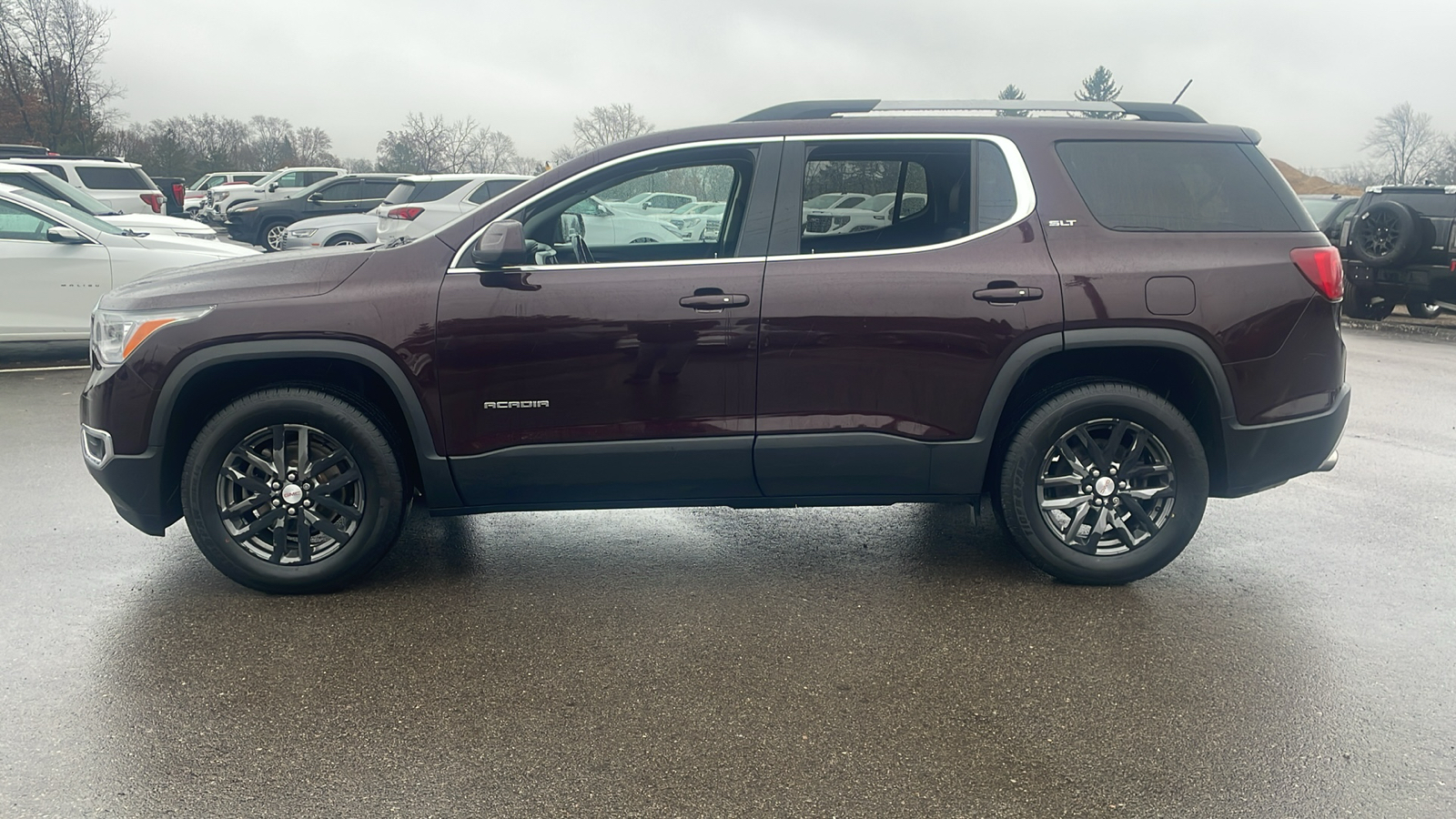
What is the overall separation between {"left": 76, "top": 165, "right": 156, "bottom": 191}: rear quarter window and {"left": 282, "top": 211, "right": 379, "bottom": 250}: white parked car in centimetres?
538

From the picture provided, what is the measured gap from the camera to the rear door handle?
3977 mm

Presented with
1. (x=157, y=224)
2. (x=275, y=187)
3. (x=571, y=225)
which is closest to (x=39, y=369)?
(x=157, y=224)

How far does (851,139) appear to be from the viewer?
13.7 ft

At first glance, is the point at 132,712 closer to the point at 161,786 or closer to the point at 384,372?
the point at 161,786

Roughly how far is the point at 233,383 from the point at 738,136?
219 cm

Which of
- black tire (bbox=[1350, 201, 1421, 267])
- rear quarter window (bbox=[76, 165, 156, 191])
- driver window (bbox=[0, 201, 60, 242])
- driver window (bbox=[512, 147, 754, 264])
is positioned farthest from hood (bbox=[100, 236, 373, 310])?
rear quarter window (bbox=[76, 165, 156, 191])

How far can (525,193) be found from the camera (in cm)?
407

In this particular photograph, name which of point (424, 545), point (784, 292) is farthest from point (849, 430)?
point (424, 545)

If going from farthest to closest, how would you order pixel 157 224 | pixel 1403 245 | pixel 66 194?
pixel 157 224
pixel 66 194
pixel 1403 245

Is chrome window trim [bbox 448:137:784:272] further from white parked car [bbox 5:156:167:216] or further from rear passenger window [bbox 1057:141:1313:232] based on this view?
white parked car [bbox 5:156:167:216]

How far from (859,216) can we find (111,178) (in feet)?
66.9

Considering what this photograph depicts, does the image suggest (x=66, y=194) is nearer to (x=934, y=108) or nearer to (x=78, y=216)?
(x=78, y=216)

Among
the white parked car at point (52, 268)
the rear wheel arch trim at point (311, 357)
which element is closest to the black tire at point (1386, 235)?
the rear wheel arch trim at point (311, 357)

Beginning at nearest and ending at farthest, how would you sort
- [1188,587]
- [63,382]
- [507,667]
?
[507,667] → [1188,587] → [63,382]
